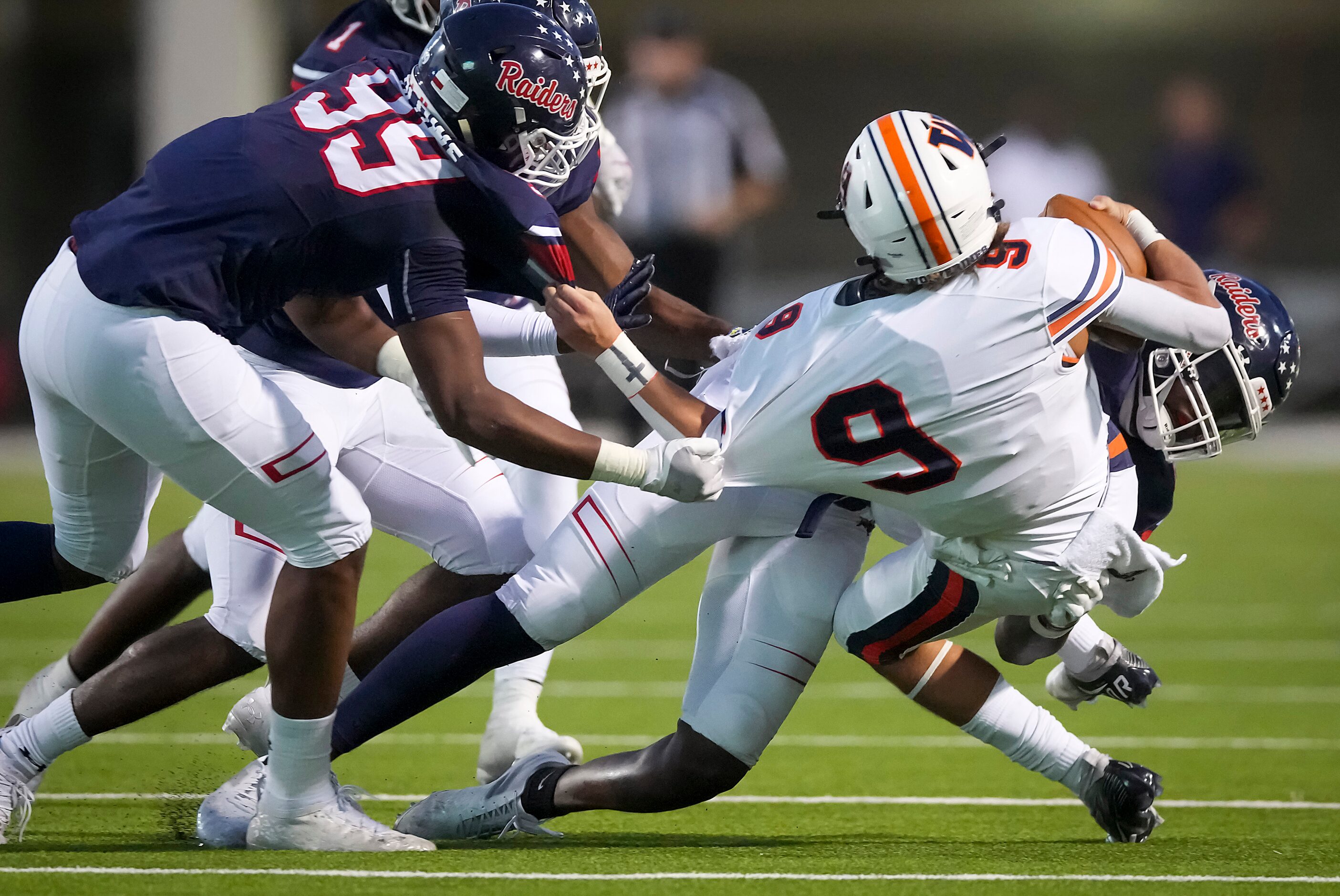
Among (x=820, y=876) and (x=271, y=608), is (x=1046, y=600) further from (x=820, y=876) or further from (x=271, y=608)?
(x=271, y=608)

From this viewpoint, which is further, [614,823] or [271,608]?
[614,823]

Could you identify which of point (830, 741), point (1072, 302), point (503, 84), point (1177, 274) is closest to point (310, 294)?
point (503, 84)

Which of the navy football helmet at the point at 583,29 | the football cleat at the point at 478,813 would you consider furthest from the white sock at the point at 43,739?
the navy football helmet at the point at 583,29

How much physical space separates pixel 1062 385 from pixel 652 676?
2.99 metres

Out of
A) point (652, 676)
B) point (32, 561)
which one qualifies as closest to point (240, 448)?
point (32, 561)

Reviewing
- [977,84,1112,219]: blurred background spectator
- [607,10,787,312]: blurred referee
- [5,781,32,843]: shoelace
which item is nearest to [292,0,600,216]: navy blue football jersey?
[5,781,32,843]: shoelace

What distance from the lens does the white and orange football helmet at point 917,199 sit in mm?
3129

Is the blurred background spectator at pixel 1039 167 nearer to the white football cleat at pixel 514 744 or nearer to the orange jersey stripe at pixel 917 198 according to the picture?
the white football cleat at pixel 514 744

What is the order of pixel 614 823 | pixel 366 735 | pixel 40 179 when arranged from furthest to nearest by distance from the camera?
pixel 40 179
pixel 614 823
pixel 366 735

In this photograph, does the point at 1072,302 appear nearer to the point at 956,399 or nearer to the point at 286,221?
the point at 956,399

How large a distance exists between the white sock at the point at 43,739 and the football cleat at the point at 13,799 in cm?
2

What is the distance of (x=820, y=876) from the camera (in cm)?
309

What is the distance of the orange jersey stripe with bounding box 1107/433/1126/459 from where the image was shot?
3445 mm

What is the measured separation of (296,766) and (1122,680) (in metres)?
1.72
